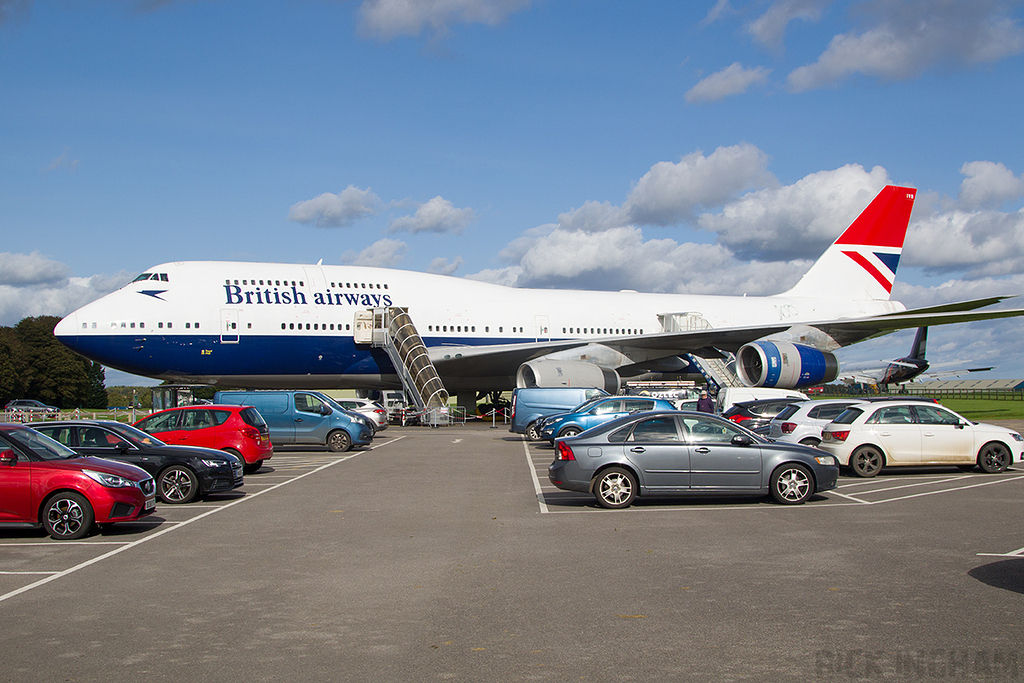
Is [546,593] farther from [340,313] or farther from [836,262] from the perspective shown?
[836,262]

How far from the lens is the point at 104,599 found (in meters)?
7.26

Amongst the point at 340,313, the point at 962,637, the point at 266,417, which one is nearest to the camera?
the point at 962,637

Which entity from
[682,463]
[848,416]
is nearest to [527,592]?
[682,463]

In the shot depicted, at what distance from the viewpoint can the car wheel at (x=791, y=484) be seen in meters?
12.5

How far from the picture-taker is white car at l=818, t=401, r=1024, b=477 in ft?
52.0

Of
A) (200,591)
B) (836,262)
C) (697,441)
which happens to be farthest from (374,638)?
(836,262)

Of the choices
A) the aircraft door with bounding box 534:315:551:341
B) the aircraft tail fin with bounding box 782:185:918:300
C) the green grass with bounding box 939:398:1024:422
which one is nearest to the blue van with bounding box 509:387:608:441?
the aircraft door with bounding box 534:315:551:341

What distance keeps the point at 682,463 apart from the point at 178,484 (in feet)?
26.1

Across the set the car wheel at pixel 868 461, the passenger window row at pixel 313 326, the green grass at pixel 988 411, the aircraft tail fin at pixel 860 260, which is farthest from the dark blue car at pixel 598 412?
the green grass at pixel 988 411

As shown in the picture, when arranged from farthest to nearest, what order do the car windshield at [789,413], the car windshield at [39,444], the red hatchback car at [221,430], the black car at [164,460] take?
the car windshield at [789,413]
the red hatchback car at [221,430]
the black car at [164,460]
the car windshield at [39,444]

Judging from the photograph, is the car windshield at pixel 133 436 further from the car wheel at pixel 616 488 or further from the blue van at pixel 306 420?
the blue van at pixel 306 420

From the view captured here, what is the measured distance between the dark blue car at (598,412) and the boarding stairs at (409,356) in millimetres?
9036

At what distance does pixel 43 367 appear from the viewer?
79688 millimetres

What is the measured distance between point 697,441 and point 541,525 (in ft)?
9.66
